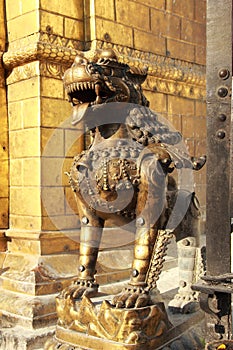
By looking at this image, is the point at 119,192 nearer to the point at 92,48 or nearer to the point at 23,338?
the point at 23,338

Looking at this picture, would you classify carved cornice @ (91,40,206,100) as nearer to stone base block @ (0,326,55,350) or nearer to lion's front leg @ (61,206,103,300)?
lion's front leg @ (61,206,103,300)

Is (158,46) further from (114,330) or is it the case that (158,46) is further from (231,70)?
(114,330)

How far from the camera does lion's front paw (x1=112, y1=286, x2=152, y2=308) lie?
7.34 feet

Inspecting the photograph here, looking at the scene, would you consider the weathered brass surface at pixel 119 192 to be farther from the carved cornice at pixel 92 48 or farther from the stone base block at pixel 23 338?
the carved cornice at pixel 92 48

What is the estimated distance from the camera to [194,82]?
454 cm

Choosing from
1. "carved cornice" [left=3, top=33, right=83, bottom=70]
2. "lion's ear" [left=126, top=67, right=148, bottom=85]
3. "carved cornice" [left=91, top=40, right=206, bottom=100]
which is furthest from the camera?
"carved cornice" [left=91, top=40, right=206, bottom=100]

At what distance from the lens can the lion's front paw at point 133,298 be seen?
2.24m

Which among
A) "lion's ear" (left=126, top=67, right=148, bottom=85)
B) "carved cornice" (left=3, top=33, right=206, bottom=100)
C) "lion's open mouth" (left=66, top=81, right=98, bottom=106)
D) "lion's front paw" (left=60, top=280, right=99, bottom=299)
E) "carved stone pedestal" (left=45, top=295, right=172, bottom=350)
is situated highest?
"carved cornice" (left=3, top=33, right=206, bottom=100)

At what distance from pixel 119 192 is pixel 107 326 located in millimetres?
635

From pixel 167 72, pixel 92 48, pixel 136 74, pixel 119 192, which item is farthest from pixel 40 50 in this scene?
pixel 119 192

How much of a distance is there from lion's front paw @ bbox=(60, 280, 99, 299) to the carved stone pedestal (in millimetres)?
32

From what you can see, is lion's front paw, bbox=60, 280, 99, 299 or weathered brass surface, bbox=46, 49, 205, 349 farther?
lion's front paw, bbox=60, 280, 99, 299

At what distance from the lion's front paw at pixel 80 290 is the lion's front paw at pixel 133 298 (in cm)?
21

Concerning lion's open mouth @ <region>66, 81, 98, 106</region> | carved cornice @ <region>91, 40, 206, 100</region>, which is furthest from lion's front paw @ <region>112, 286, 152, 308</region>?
carved cornice @ <region>91, 40, 206, 100</region>
